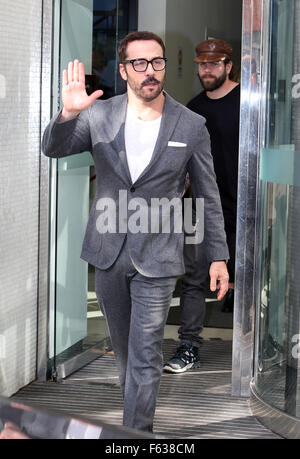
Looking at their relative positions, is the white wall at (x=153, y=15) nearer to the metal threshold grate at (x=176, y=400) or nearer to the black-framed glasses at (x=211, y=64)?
the black-framed glasses at (x=211, y=64)

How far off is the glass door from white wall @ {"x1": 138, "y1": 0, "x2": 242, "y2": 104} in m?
2.94

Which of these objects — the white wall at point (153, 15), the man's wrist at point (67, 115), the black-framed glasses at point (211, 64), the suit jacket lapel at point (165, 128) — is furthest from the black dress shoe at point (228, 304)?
the man's wrist at point (67, 115)

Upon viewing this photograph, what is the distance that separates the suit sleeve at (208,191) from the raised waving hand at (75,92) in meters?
0.48

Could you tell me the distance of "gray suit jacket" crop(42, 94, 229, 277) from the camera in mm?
2979

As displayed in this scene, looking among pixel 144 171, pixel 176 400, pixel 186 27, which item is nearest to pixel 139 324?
pixel 144 171

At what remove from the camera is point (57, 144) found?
294 centimetres

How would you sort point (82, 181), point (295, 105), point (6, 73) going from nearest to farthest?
point (295, 105) → point (6, 73) → point (82, 181)

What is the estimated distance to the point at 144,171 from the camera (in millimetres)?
2971

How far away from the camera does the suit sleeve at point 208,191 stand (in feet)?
10.1

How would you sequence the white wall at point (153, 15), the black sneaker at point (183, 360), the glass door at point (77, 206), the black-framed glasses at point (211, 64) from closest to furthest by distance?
the glass door at point (77, 206), the black sneaker at point (183, 360), the black-framed glasses at point (211, 64), the white wall at point (153, 15)

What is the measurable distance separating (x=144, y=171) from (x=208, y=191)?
0.28 metres

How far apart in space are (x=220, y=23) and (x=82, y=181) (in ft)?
20.1
